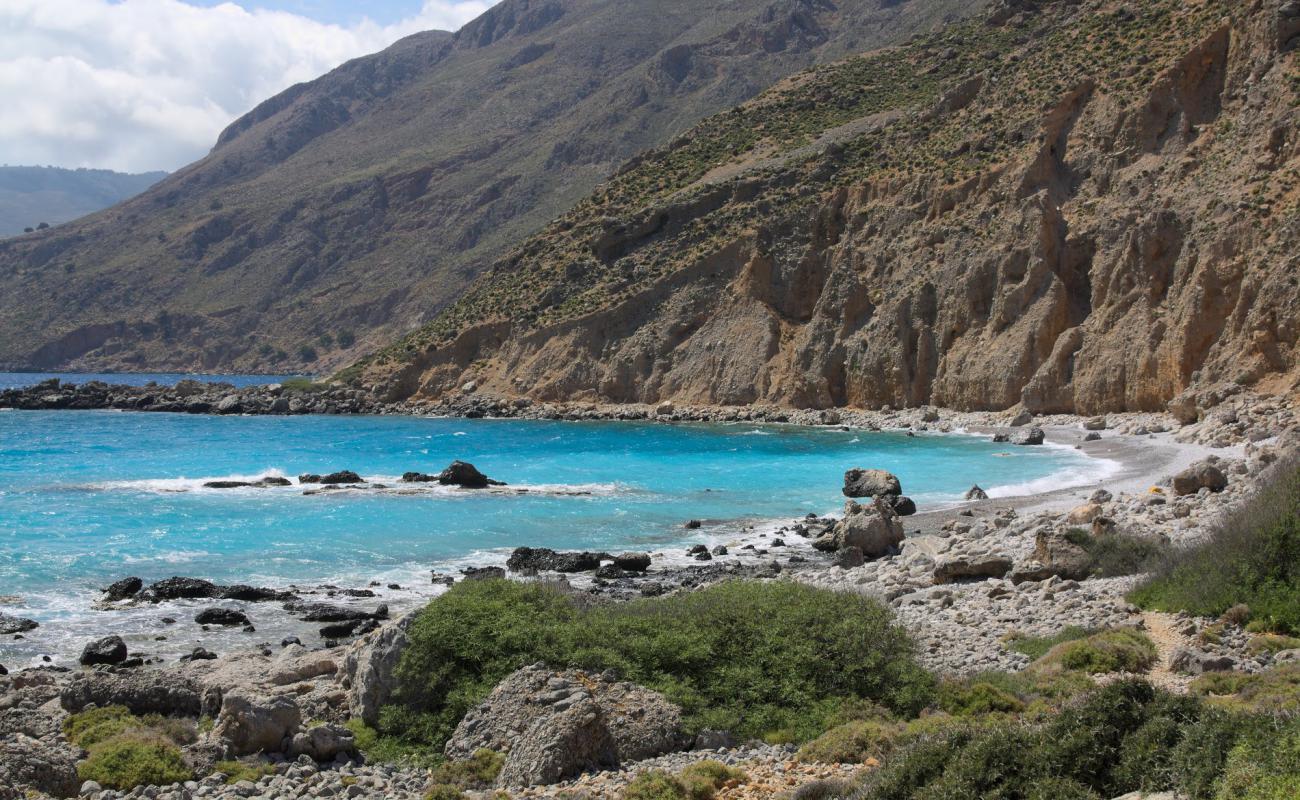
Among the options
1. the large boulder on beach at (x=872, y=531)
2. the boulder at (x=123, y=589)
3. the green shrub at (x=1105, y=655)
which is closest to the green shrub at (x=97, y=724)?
the boulder at (x=123, y=589)

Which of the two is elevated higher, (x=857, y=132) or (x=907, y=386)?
(x=857, y=132)

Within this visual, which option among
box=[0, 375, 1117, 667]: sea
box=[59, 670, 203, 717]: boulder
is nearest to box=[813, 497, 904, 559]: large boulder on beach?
box=[0, 375, 1117, 667]: sea

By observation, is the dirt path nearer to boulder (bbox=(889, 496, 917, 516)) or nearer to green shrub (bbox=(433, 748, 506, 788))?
green shrub (bbox=(433, 748, 506, 788))

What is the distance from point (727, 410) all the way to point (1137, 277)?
84.8 ft

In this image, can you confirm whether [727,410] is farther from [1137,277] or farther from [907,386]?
[1137,277]

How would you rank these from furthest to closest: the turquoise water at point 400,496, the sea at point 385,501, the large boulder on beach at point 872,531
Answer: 1. the turquoise water at point 400,496
2. the large boulder on beach at point 872,531
3. the sea at point 385,501

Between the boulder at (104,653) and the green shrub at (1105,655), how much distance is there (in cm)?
1373

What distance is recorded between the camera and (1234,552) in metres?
14.6

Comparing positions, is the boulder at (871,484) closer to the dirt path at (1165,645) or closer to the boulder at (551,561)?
the boulder at (551,561)

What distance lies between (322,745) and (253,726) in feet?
2.77

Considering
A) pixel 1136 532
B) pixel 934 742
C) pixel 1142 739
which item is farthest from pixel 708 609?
pixel 1136 532

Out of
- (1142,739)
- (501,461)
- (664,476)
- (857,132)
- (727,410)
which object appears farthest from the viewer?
(857,132)

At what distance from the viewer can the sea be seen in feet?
77.0

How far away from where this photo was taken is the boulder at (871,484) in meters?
33.6
